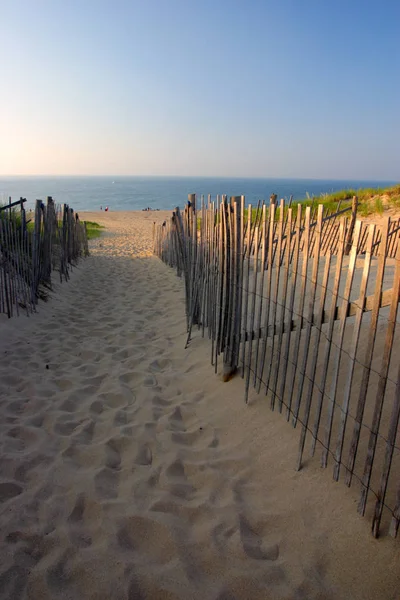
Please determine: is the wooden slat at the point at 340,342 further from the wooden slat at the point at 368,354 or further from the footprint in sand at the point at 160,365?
the footprint in sand at the point at 160,365

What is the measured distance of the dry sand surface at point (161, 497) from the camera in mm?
1810

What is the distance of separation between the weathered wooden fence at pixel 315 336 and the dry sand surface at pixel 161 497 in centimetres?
18

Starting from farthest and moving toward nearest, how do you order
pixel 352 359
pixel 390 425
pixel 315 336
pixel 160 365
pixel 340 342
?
pixel 160 365 < pixel 315 336 < pixel 340 342 < pixel 352 359 < pixel 390 425

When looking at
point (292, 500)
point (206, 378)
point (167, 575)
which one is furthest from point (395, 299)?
point (206, 378)

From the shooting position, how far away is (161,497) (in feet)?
7.60

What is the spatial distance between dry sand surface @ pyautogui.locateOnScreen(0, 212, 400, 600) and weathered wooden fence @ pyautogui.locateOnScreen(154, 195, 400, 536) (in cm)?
18

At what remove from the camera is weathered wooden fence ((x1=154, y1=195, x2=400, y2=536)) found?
6.31ft

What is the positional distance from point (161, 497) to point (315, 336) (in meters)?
1.52

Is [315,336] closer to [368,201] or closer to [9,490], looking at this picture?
[9,490]

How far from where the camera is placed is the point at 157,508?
7.36 ft

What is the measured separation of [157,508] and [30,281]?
4288 mm

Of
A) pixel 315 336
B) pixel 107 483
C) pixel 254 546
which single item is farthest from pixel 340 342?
pixel 107 483

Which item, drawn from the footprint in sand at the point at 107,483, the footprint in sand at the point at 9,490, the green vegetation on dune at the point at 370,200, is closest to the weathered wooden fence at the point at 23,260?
the footprint in sand at the point at 9,490

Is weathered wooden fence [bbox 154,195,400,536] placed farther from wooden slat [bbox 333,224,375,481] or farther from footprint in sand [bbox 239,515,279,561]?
footprint in sand [bbox 239,515,279,561]
